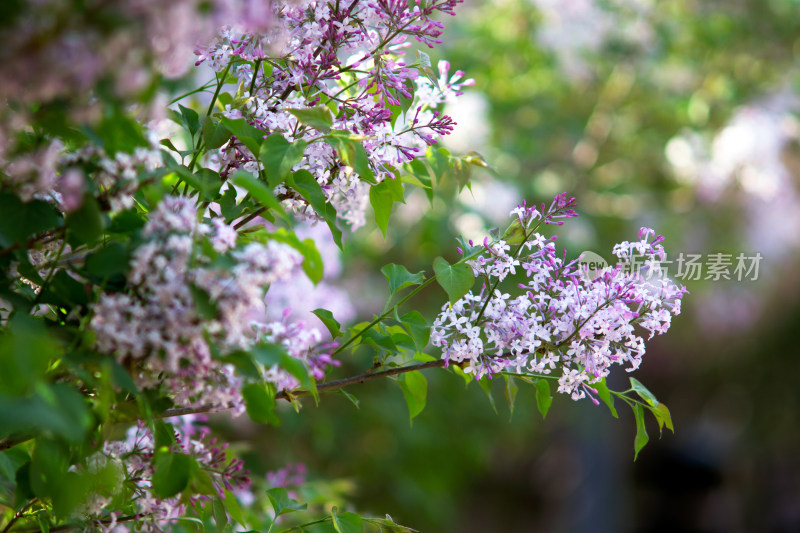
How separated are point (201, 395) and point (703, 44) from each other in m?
3.65

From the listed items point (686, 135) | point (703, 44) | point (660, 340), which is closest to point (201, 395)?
point (686, 135)

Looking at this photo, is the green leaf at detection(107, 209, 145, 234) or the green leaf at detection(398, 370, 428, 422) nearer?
the green leaf at detection(107, 209, 145, 234)

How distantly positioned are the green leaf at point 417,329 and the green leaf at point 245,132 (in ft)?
0.85

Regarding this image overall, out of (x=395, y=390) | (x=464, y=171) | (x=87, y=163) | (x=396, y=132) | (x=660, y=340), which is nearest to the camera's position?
(x=87, y=163)

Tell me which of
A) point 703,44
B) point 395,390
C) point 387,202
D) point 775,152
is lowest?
point 387,202

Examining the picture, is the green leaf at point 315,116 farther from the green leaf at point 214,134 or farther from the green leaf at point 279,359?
the green leaf at point 279,359

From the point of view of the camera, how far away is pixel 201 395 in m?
0.76

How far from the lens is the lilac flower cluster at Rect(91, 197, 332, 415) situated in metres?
0.65

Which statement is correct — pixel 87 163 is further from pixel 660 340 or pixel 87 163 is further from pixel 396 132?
pixel 660 340

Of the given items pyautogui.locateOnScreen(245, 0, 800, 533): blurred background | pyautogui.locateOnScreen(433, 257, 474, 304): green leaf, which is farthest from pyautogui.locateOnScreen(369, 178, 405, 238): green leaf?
pyautogui.locateOnScreen(245, 0, 800, 533): blurred background

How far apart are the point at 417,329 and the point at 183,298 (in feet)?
1.07

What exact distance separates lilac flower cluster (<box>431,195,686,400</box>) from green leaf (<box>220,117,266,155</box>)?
29 cm

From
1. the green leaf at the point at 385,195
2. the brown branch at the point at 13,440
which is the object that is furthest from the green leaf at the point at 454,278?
the brown branch at the point at 13,440

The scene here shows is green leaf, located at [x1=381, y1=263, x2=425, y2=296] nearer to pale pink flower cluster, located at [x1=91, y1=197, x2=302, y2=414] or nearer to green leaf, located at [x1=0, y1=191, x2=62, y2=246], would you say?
pale pink flower cluster, located at [x1=91, y1=197, x2=302, y2=414]
